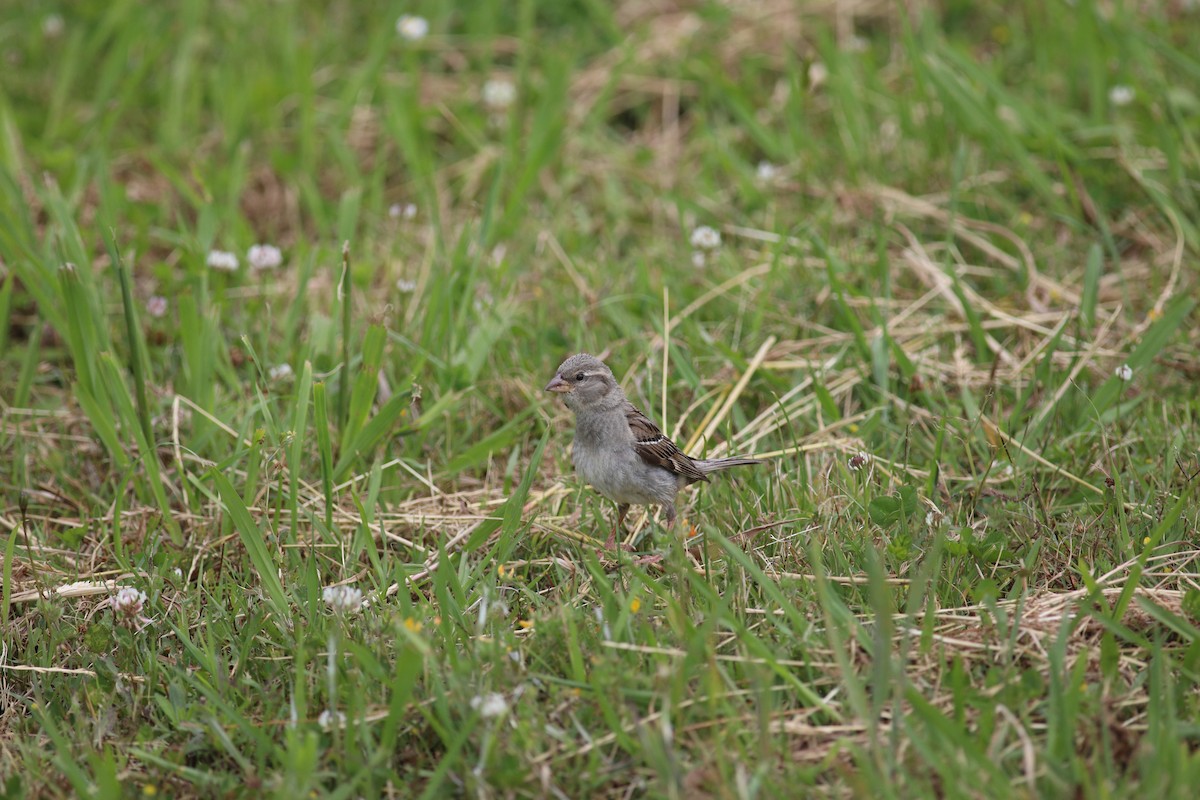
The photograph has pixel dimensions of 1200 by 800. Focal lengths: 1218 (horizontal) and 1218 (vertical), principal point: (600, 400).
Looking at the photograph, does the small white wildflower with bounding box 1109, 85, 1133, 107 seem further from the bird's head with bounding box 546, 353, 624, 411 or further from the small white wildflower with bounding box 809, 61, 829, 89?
the bird's head with bounding box 546, 353, 624, 411

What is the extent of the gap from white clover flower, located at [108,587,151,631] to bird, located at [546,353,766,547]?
151 cm

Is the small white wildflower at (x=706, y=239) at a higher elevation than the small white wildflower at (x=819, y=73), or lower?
lower

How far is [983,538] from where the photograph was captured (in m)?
4.01

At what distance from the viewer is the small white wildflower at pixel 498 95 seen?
733cm

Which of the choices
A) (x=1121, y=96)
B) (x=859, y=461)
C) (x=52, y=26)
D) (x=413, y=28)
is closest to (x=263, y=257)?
(x=413, y=28)

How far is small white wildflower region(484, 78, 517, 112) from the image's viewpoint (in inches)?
289

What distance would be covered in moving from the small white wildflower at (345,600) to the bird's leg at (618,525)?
3.23 ft

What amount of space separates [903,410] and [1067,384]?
2.06 ft

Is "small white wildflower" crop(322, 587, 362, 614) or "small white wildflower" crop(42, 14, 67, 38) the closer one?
"small white wildflower" crop(322, 587, 362, 614)

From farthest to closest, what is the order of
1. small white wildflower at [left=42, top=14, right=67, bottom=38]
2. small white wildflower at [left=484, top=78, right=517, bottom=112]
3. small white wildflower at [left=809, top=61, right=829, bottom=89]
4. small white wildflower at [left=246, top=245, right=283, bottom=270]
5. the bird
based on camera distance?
small white wildflower at [left=42, top=14, right=67, bottom=38] → small white wildflower at [left=484, top=78, right=517, bottom=112] → small white wildflower at [left=809, top=61, right=829, bottom=89] → small white wildflower at [left=246, top=245, right=283, bottom=270] → the bird

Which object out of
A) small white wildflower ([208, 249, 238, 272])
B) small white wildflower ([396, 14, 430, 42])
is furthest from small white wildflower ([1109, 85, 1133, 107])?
small white wildflower ([208, 249, 238, 272])

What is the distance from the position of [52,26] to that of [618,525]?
5.83 meters

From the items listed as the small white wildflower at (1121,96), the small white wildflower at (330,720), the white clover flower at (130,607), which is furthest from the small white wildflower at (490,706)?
the small white wildflower at (1121,96)

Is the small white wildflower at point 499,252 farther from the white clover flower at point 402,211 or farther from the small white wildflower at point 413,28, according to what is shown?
the small white wildflower at point 413,28
